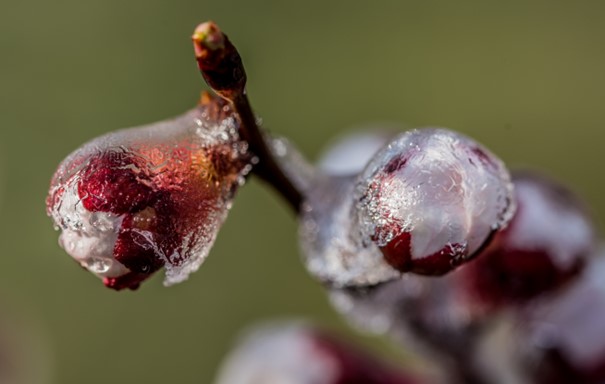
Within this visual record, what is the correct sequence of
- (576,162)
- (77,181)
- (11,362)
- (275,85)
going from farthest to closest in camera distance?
1. (275,85)
2. (576,162)
3. (11,362)
4. (77,181)

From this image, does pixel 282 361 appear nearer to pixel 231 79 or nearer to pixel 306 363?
pixel 306 363

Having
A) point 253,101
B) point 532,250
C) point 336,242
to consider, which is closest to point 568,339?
point 532,250

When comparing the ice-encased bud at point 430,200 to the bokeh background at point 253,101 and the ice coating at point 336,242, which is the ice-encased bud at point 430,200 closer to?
the ice coating at point 336,242

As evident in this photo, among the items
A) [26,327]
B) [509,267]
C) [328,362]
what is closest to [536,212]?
[509,267]

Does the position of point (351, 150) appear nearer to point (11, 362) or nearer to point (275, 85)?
point (11, 362)

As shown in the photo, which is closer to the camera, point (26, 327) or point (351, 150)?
point (351, 150)

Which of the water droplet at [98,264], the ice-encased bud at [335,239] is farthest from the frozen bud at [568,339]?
the water droplet at [98,264]
